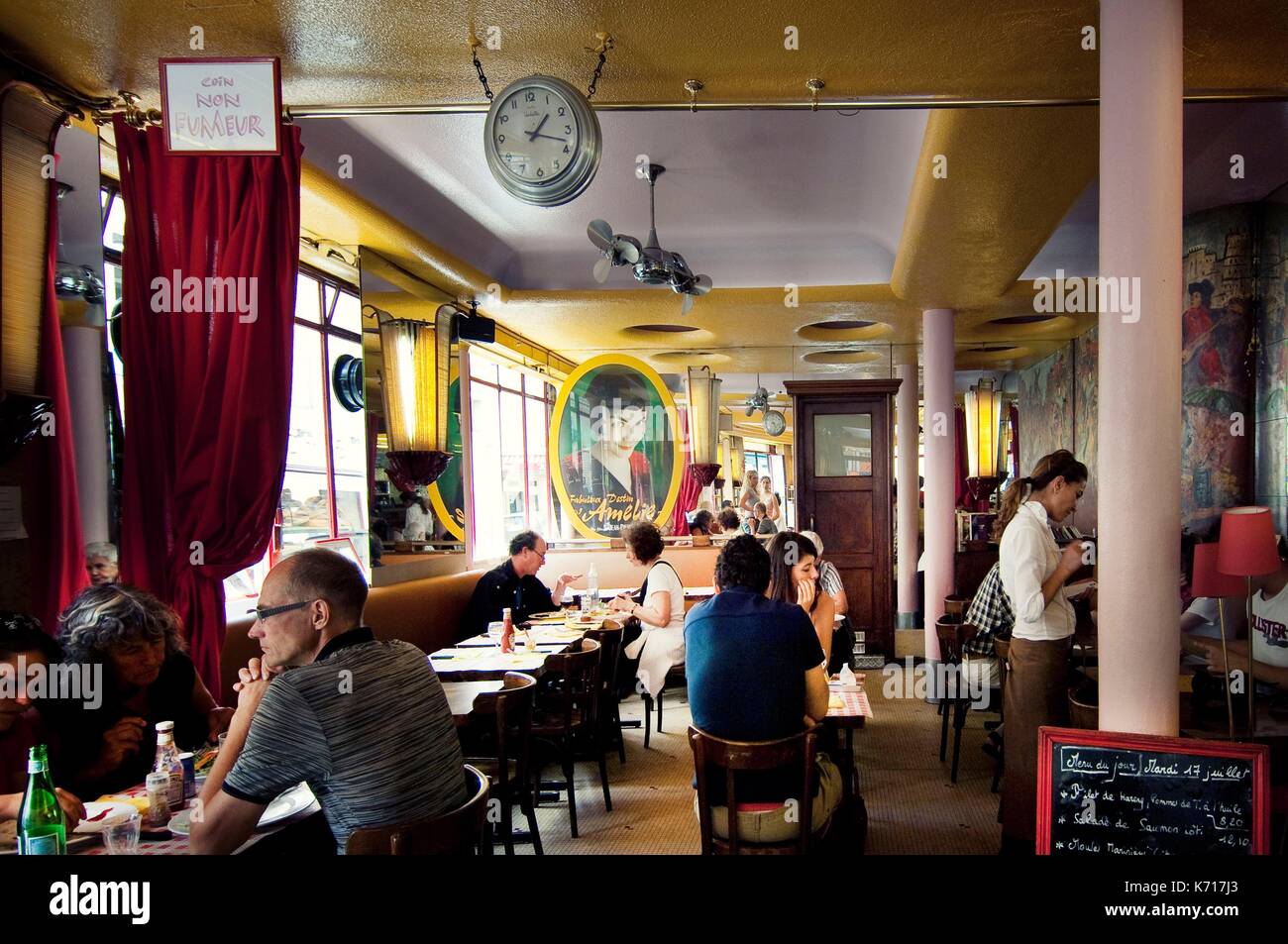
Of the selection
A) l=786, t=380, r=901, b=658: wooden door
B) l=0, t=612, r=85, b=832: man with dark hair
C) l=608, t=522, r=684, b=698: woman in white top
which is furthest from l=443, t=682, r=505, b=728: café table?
l=786, t=380, r=901, b=658: wooden door

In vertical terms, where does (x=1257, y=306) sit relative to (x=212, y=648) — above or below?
above

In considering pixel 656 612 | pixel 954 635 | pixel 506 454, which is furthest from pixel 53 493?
pixel 506 454

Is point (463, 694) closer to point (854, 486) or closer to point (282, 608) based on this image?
point (282, 608)

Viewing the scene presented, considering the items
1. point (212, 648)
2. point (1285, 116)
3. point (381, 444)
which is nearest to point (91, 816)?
point (212, 648)

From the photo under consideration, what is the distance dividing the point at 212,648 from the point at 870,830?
3564 millimetres

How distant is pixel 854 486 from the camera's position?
30.6 ft

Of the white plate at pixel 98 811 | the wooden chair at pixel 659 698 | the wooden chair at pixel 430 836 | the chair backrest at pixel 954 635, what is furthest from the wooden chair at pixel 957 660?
the white plate at pixel 98 811

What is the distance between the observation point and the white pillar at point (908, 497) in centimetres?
1148

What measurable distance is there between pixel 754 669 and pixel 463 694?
1.68 metres

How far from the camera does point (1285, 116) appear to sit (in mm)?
4672

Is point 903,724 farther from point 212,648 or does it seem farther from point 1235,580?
point 212,648

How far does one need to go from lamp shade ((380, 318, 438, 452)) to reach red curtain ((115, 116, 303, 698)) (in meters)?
2.80
